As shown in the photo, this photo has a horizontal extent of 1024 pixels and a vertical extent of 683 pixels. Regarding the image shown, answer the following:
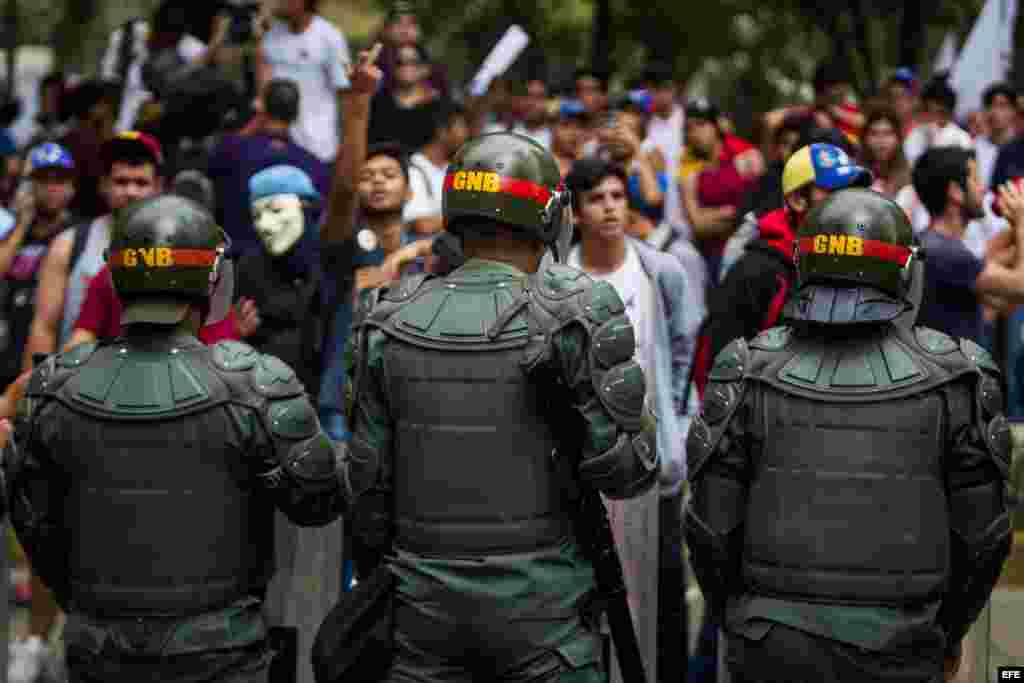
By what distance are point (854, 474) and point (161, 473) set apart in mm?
2021

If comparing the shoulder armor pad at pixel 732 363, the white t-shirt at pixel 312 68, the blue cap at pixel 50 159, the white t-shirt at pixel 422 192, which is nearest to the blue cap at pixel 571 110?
the white t-shirt at pixel 312 68

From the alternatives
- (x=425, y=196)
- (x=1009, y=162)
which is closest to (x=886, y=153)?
(x=1009, y=162)

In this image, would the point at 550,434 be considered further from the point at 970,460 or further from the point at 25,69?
the point at 25,69

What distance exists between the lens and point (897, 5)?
2155 cm

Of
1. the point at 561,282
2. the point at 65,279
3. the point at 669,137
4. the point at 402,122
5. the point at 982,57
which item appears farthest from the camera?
the point at 669,137

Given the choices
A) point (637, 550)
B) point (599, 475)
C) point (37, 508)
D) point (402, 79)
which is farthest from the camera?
point (402, 79)

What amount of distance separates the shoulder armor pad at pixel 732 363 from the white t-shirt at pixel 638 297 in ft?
7.32

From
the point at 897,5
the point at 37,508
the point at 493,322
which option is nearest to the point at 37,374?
the point at 37,508

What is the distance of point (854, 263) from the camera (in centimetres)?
543

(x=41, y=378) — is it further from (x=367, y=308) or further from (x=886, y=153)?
(x=886, y=153)

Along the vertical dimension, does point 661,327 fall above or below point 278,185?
below

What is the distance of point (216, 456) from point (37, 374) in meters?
0.64

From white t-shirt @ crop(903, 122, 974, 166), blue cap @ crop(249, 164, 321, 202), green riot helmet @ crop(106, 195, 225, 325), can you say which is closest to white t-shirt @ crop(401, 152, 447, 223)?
blue cap @ crop(249, 164, 321, 202)

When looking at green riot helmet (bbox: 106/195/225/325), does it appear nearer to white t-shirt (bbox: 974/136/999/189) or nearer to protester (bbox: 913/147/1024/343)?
protester (bbox: 913/147/1024/343)
